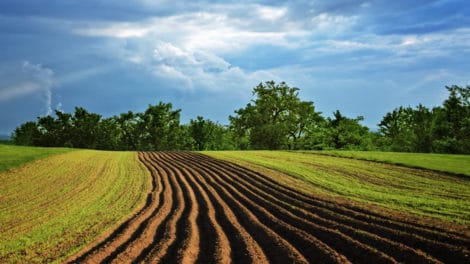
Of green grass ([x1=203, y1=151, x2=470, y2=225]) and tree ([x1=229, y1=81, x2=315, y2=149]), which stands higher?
tree ([x1=229, y1=81, x2=315, y2=149])

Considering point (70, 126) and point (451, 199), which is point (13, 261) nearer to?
point (451, 199)

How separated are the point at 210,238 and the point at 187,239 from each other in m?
0.77

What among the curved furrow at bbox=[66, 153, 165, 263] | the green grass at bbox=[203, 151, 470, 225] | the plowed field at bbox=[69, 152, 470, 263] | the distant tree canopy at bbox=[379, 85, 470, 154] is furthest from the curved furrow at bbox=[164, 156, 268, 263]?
the distant tree canopy at bbox=[379, 85, 470, 154]

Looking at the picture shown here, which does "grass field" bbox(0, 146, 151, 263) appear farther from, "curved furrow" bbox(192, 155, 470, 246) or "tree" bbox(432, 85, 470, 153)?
"tree" bbox(432, 85, 470, 153)

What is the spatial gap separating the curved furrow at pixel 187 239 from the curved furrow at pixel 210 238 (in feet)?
0.58

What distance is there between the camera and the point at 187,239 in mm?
11211

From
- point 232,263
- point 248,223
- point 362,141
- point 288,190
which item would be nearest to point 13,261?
point 232,263

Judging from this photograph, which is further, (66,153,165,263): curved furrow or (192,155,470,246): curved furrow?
(192,155,470,246): curved furrow

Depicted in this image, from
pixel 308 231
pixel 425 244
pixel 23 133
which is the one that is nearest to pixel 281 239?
pixel 308 231

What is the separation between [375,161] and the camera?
31125mm

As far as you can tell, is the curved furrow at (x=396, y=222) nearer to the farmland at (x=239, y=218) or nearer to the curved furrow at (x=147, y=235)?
the farmland at (x=239, y=218)

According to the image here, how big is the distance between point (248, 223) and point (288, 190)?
5.97m

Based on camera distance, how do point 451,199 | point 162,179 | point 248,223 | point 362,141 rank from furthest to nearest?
point 362,141 → point 162,179 → point 451,199 → point 248,223

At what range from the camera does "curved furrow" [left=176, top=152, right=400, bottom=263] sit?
9.19m
